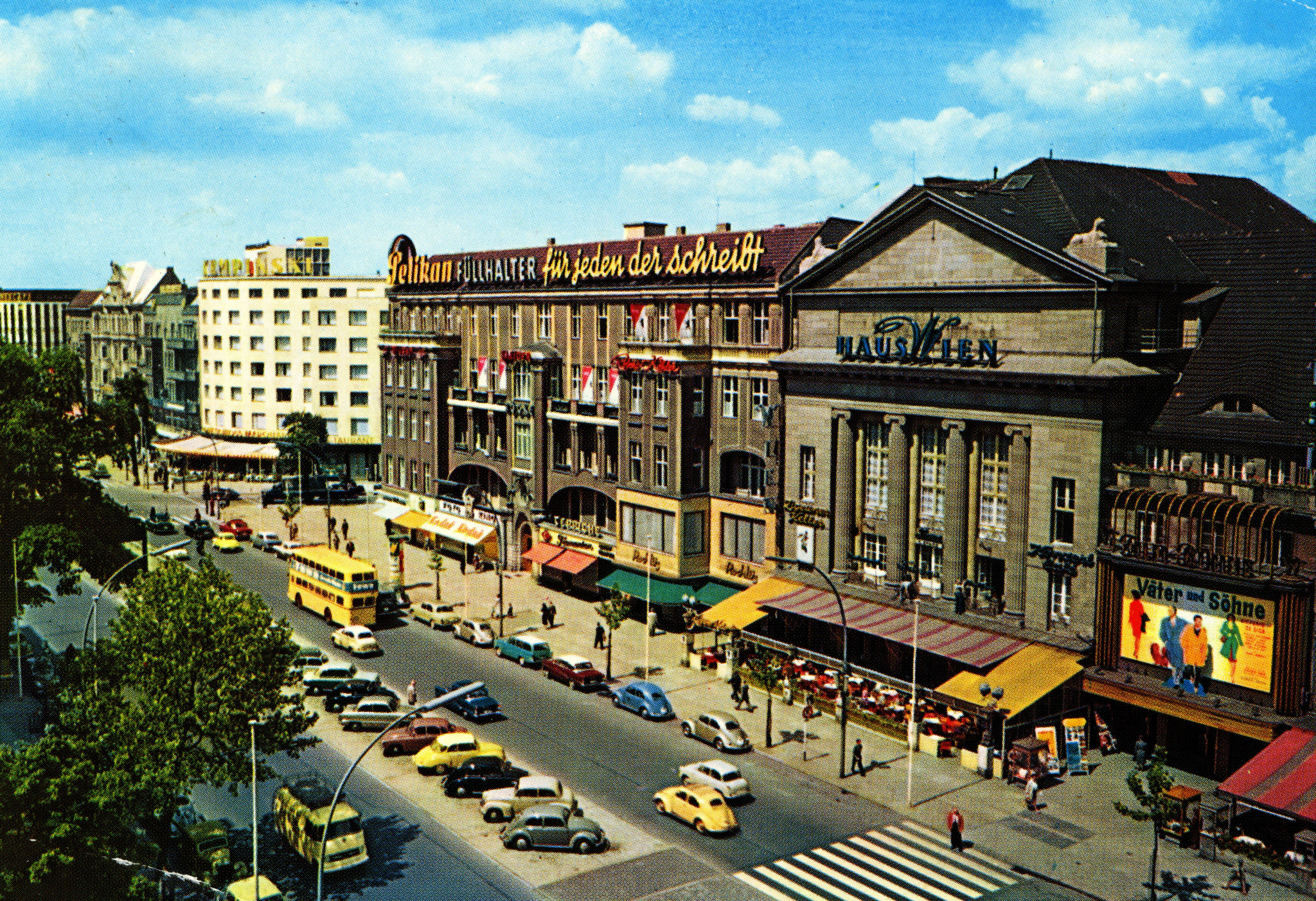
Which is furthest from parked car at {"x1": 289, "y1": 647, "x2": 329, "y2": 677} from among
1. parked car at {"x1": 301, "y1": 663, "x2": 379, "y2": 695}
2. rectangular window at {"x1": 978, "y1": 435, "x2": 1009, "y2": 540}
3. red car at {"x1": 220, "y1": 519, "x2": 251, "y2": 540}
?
red car at {"x1": 220, "y1": 519, "x2": 251, "y2": 540}

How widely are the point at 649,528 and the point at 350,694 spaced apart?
78.7ft

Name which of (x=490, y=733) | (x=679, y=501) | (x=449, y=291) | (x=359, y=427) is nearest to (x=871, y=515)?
(x=679, y=501)

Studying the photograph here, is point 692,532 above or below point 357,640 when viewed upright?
above

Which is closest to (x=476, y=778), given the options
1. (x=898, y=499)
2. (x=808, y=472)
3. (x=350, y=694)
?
(x=350, y=694)

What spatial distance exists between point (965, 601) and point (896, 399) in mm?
11002

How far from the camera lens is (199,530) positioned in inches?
3981

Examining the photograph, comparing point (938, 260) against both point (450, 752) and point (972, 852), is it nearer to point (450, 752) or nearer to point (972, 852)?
point (972, 852)

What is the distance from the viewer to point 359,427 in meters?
136

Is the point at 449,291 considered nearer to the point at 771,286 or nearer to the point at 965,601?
the point at 771,286

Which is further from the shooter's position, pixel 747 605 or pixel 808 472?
pixel 808 472

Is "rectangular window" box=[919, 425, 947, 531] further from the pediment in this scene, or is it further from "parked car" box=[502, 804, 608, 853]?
"parked car" box=[502, 804, 608, 853]

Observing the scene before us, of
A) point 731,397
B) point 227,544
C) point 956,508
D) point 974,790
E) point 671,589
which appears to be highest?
point 731,397

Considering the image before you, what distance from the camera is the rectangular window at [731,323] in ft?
235

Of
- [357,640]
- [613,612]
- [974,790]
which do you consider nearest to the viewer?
[974,790]
